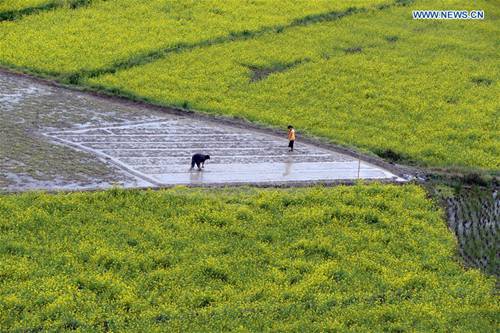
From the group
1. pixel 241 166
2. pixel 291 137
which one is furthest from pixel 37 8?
pixel 241 166

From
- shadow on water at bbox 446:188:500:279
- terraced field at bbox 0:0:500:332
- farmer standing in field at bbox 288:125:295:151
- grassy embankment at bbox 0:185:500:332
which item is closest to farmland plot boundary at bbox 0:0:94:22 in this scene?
terraced field at bbox 0:0:500:332

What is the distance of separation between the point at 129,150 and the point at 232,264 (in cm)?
1035

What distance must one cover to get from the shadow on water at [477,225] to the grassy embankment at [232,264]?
2.68 ft

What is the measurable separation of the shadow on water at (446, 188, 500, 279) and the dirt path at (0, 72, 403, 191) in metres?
3.12

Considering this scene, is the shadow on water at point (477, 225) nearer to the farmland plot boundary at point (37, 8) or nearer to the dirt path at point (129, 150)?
the dirt path at point (129, 150)

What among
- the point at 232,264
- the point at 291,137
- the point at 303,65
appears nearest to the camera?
the point at 232,264

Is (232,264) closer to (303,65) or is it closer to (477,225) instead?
(477,225)

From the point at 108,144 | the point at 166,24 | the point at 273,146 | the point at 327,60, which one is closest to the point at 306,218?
the point at 273,146

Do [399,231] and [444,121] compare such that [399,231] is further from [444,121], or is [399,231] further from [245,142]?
[444,121]

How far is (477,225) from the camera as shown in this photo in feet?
91.7

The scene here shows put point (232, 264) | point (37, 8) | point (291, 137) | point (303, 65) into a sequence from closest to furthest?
point (232, 264), point (291, 137), point (303, 65), point (37, 8)

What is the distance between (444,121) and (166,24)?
64.6 ft

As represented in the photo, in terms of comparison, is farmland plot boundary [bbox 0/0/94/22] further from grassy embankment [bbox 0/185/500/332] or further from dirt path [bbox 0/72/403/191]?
grassy embankment [bbox 0/185/500/332]

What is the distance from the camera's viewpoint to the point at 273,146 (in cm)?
3338
